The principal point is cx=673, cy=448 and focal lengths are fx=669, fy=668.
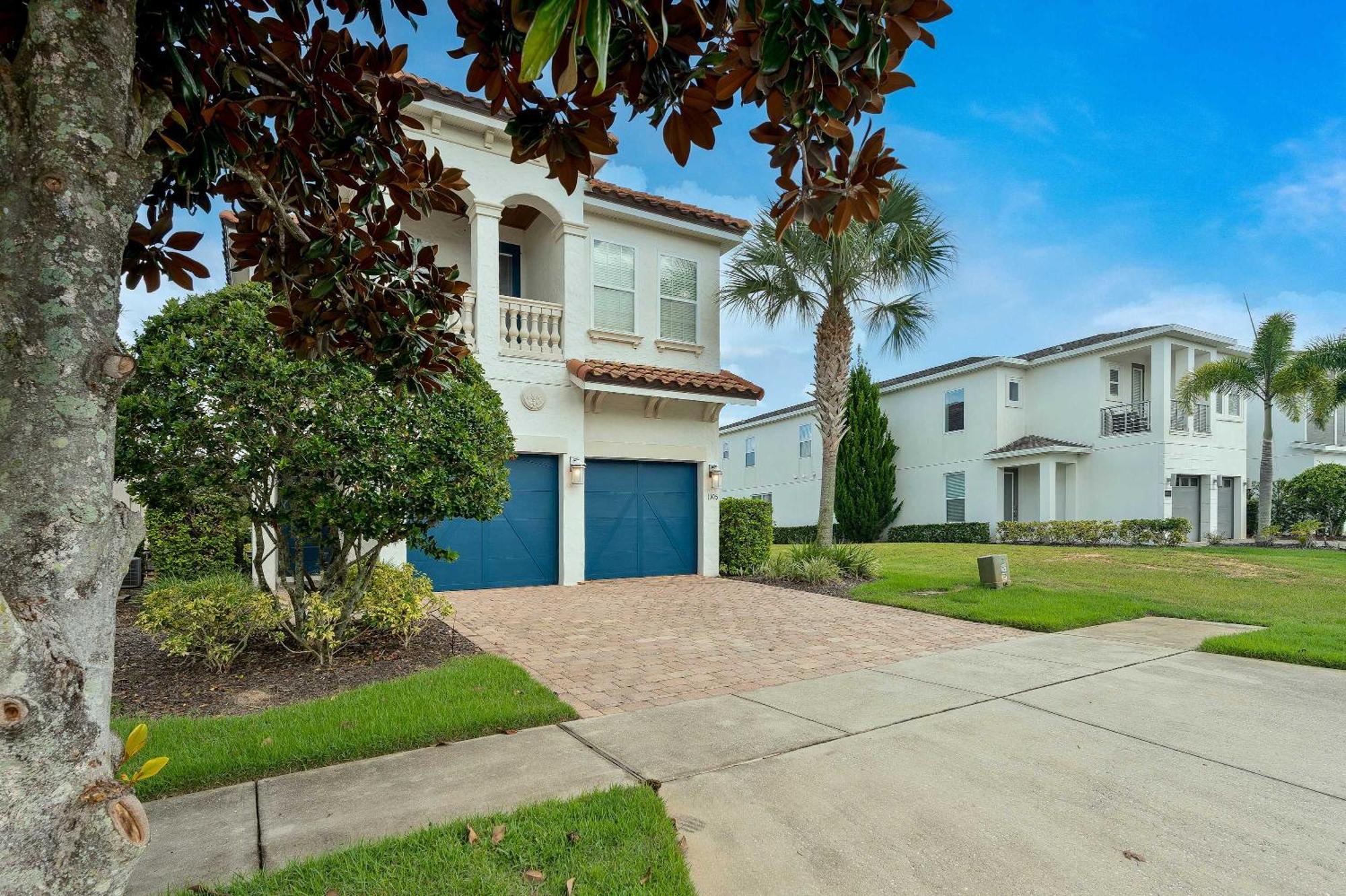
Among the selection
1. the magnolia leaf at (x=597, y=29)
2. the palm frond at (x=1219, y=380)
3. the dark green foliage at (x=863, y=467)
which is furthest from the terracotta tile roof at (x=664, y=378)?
the palm frond at (x=1219, y=380)

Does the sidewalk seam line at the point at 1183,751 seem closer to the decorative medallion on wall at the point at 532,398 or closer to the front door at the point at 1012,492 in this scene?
the decorative medallion on wall at the point at 532,398

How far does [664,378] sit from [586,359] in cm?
147

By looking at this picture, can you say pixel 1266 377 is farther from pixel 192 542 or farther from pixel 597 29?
pixel 192 542

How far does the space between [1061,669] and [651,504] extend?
8.14 m

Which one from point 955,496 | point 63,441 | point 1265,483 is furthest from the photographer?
point 955,496

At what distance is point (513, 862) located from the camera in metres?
2.70

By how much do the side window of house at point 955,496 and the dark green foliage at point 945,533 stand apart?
23.5 inches

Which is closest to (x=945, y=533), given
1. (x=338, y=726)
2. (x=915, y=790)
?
(x=915, y=790)

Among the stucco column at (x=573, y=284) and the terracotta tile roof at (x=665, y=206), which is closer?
the stucco column at (x=573, y=284)

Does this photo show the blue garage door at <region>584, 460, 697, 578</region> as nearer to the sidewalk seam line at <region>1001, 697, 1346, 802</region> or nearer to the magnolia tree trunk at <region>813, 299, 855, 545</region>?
the magnolia tree trunk at <region>813, 299, 855, 545</region>

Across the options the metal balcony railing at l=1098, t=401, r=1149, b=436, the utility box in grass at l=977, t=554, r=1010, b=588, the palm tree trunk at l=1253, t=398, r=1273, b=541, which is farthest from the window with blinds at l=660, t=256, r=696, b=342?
the palm tree trunk at l=1253, t=398, r=1273, b=541

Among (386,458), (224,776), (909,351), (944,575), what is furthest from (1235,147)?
(224,776)

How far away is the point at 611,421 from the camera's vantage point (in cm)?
1246

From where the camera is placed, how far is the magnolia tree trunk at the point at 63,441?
1330 mm
